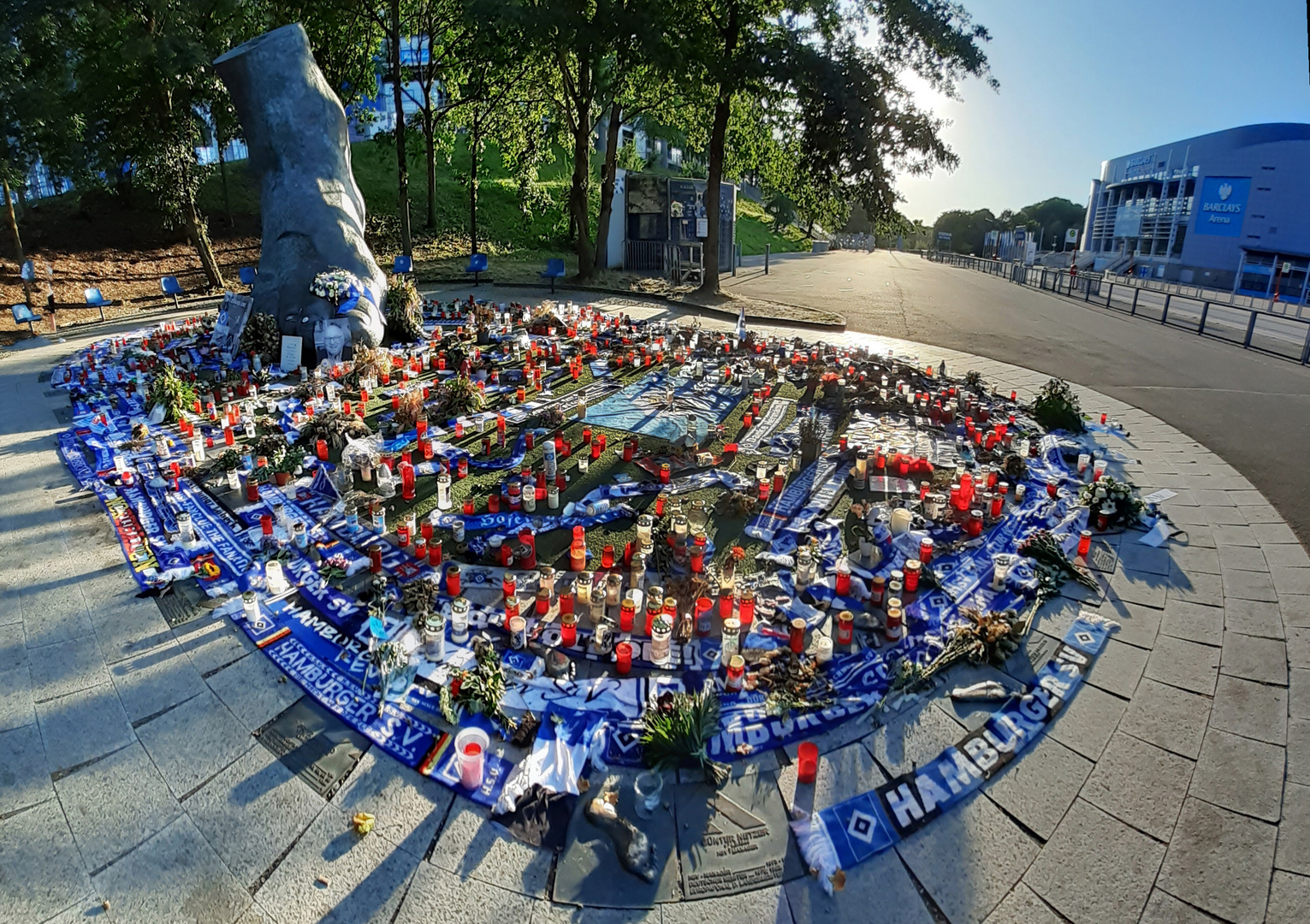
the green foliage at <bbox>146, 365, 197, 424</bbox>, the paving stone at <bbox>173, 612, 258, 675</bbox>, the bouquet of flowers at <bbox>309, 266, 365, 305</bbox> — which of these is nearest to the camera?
the paving stone at <bbox>173, 612, 258, 675</bbox>

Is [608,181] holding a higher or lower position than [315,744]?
higher

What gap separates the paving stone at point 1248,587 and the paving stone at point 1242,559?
95mm

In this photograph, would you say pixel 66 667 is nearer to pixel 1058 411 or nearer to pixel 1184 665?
pixel 1184 665

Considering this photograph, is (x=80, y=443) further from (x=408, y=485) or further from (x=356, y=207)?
(x=356, y=207)

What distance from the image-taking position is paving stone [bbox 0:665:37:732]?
4.34 meters

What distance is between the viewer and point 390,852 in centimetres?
357

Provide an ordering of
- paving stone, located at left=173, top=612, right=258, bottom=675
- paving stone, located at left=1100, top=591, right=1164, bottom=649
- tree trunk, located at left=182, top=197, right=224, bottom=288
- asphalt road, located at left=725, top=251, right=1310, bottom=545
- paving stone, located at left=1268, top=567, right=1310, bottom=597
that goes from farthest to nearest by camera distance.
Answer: tree trunk, located at left=182, top=197, right=224, bottom=288
asphalt road, located at left=725, top=251, right=1310, bottom=545
paving stone, located at left=1268, top=567, right=1310, bottom=597
paving stone, located at left=1100, top=591, right=1164, bottom=649
paving stone, located at left=173, top=612, right=258, bottom=675

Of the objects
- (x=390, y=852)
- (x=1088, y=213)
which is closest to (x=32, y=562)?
(x=390, y=852)

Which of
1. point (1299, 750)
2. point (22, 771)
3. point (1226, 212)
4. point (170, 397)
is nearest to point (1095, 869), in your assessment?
point (1299, 750)

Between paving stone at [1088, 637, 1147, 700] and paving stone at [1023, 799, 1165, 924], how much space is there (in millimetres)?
1329

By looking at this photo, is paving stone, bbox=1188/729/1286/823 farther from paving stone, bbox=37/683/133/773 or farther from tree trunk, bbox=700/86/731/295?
tree trunk, bbox=700/86/731/295

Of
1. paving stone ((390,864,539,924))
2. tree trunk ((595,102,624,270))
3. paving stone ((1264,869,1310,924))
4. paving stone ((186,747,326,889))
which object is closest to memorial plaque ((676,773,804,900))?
paving stone ((390,864,539,924))

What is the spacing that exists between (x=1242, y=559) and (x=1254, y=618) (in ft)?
4.30

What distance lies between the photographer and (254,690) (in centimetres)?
469
